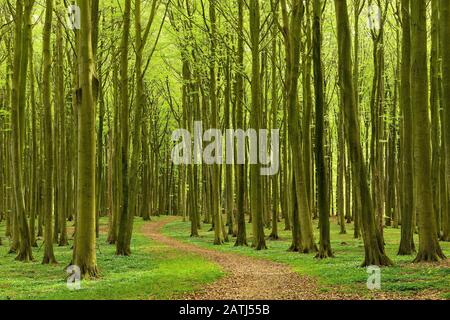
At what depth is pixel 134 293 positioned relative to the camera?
1121cm

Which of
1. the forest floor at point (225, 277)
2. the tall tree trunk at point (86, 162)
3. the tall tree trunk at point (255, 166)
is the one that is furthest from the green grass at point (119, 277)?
the tall tree trunk at point (255, 166)

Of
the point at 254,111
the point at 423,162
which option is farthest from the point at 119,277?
the point at 254,111

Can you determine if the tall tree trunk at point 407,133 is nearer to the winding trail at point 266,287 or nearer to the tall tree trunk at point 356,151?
the tall tree trunk at point 356,151

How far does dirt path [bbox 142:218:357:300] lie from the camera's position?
11.0m

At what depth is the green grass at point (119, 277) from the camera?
440 inches

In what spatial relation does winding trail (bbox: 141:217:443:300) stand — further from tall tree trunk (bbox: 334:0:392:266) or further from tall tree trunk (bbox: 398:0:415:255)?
tall tree trunk (bbox: 398:0:415:255)

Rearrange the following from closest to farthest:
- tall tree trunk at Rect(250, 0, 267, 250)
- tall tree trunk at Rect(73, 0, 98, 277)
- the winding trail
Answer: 1. the winding trail
2. tall tree trunk at Rect(73, 0, 98, 277)
3. tall tree trunk at Rect(250, 0, 267, 250)

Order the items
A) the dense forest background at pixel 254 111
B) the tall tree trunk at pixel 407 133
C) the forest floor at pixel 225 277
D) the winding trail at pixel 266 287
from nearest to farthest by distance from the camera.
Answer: the winding trail at pixel 266 287, the forest floor at pixel 225 277, the dense forest background at pixel 254 111, the tall tree trunk at pixel 407 133

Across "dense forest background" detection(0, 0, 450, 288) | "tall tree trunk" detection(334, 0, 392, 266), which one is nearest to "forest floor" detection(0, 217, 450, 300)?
"tall tree trunk" detection(334, 0, 392, 266)

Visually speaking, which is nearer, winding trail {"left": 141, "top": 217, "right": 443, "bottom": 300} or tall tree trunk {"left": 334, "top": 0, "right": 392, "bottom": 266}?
winding trail {"left": 141, "top": 217, "right": 443, "bottom": 300}

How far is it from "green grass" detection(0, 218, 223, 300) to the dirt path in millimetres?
493

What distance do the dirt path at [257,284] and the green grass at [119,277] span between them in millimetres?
493
